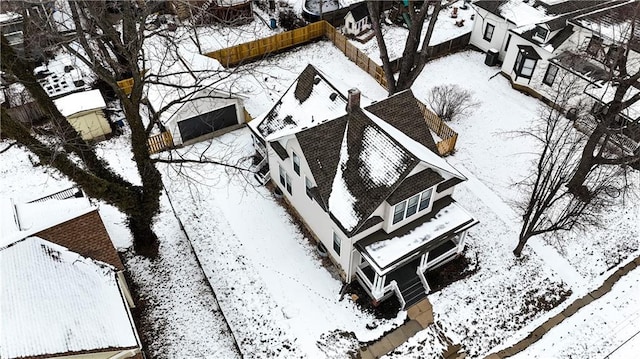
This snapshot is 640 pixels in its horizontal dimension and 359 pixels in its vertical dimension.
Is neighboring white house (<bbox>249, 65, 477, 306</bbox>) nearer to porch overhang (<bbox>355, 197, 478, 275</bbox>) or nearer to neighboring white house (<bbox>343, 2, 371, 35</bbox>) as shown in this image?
porch overhang (<bbox>355, 197, 478, 275</bbox>)

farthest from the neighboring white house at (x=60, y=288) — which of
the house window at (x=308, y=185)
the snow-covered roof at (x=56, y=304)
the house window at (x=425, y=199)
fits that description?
the house window at (x=425, y=199)

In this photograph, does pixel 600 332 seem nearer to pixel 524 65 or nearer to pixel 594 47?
pixel 594 47

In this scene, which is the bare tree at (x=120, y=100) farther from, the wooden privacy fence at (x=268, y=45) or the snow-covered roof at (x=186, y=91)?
the wooden privacy fence at (x=268, y=45)

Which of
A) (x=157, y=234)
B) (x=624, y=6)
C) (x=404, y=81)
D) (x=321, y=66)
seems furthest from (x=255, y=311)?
(x=624, y=6)

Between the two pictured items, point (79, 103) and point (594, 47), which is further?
point (594, 47)

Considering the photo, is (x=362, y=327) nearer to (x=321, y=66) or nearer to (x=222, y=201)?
(x=222, y=201)

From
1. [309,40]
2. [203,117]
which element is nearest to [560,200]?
[203,117]

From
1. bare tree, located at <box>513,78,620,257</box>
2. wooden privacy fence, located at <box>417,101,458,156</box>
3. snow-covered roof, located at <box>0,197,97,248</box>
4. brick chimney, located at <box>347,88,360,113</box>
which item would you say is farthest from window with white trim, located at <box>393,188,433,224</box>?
snow-covered roof, located at <box>0,197,97,248</box>
